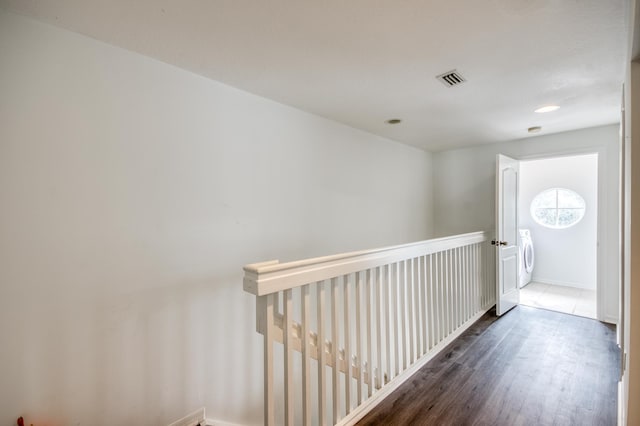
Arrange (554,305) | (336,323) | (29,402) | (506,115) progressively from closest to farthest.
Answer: (29,402) → (336,323) → (506,115) → (554,305)

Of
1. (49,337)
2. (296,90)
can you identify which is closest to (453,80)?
(296,90)

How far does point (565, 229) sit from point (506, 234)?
2.47 m

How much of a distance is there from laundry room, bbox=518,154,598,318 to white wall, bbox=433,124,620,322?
117cm

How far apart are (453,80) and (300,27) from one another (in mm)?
1207

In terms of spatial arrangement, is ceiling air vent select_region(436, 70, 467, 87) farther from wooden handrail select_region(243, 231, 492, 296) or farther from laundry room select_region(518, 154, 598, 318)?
laundry room select_region(518, 154, 598, 318)

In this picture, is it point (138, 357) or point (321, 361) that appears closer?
point (321, 361)

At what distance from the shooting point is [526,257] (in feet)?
16.4

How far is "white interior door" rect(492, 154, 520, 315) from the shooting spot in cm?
344

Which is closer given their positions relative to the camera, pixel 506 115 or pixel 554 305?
pixel 506 115

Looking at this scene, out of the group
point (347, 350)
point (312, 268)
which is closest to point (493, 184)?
point (347, 350)

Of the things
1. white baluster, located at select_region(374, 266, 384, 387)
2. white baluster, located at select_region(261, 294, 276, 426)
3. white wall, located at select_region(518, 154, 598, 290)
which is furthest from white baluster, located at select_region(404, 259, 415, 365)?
white wall, located at select_region(518, 154, 598, 290)

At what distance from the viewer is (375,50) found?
5.44 feet

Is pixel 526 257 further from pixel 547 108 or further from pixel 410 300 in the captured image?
pixel 410 300

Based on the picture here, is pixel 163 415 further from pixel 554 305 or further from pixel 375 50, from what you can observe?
pixel 554 305
